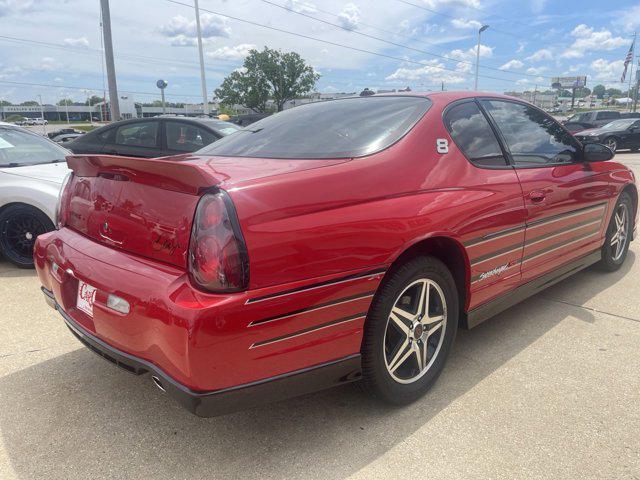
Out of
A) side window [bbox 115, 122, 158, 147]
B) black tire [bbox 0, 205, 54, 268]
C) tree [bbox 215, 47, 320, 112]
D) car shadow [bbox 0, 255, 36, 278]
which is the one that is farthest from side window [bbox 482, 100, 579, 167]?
tree [bbox 215, 47, 320, 112]

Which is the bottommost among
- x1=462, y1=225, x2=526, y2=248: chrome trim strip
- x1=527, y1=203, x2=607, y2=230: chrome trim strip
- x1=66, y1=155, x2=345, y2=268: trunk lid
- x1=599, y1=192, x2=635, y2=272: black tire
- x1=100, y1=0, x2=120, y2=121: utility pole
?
x1=599, y1=192, x2=635, y2=272: black tire

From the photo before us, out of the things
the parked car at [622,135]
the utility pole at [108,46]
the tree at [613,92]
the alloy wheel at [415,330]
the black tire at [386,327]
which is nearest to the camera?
the black tire at [386,327]

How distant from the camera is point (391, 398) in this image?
233 centimetres

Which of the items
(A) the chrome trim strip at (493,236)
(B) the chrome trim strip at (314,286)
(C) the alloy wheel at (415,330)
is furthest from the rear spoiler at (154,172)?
(A) the chrome trim strip at (493,236)

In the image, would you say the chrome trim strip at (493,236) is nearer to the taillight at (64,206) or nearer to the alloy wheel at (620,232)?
the alloy wheel at (620,232)

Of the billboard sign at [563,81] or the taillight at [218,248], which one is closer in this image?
the taillight at [218,248]

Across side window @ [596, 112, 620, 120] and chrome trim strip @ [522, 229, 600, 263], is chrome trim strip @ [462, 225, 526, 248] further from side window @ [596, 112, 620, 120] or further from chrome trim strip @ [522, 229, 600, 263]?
side window @ [596, 112, 620, 120]

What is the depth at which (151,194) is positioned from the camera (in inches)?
79.5

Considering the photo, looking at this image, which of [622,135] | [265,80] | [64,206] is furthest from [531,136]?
[265,80]

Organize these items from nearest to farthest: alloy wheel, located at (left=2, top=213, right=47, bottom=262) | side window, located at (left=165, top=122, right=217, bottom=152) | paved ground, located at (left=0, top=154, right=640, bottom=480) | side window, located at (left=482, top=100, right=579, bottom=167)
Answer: paved ground, located at (left=0, top=154, right=640, bottom=480), side window, located at (left=482, top=100, right=579, bottom=167), alloy wheel, located at (left=2, top=213, right=47, bottom=262), side window, located at (left=165, top=122, right=217, bottom=152)

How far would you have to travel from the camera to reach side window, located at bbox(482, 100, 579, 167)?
119 inches

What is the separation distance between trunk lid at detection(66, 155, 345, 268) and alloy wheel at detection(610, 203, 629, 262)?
3.28 meters

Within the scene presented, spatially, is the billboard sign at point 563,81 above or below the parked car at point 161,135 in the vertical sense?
above

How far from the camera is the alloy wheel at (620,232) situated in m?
4.23
